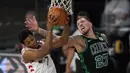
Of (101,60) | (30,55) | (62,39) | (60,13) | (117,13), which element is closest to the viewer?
(60,13)

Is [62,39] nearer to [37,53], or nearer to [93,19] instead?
[37,53]

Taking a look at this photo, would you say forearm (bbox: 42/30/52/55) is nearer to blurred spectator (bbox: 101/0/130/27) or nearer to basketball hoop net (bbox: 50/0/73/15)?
basketball hoop net (bbox: 50/0/73/15)

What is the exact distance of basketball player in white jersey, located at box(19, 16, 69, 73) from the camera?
5.64 metres

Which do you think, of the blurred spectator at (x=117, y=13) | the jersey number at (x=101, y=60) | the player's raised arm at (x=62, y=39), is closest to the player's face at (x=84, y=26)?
the player's raised arm at (x=62, y=39)

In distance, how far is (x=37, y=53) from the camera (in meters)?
5.70

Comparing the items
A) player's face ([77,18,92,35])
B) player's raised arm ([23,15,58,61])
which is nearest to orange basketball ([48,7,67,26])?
player's raised arm ([23,15,58,61])

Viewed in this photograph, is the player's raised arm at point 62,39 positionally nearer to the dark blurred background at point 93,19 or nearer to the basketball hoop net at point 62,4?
the basketball hoop net at point 62,4

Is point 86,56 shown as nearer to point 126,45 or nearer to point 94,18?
point 126,45

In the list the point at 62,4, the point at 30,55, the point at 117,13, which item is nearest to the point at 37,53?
the point at 30,55

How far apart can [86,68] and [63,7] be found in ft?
2.93

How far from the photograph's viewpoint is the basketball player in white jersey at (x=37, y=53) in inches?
→ 222

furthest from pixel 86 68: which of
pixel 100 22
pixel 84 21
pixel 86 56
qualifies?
pixel 100 22

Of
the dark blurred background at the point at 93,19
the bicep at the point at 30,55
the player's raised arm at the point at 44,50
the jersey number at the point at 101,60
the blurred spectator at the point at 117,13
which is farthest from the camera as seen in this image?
the blurred spectator at the point at 117,13

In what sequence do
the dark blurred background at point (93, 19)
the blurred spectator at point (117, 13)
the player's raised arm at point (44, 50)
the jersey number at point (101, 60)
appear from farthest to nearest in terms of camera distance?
1. the blurred spectator at point (117, 13)
2. the dark blurred background at point (93, 19)
3. the jersey number at point (101, 60)
4. the player's raised arm at point (44, 50)
